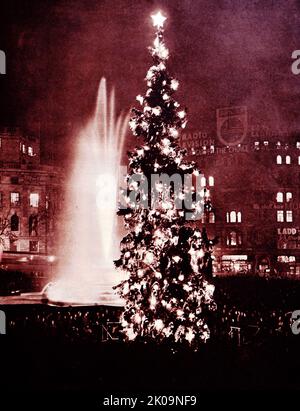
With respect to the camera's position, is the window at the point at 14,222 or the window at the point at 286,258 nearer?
the window at the point at 14,222

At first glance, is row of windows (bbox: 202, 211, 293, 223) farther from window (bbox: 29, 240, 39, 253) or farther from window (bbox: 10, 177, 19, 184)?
window (bbox: 10, 177, 19, 184)

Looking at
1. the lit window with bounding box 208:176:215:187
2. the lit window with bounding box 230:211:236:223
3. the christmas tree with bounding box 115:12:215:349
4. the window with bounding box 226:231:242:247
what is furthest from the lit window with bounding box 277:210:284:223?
the christmas tree with bounding box 115:12:215:349

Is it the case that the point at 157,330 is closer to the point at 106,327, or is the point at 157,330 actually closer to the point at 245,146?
the point at 106,327

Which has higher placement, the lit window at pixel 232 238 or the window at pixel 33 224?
the window at pixel 33 224

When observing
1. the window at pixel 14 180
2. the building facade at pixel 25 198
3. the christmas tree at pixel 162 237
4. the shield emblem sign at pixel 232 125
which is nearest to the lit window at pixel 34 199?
the building facade at pixel 25 198

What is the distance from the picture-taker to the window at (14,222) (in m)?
73.0

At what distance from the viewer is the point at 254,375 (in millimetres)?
13562

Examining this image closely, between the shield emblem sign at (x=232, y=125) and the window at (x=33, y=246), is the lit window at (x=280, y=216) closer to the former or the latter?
the shield emblem sign at (x=232, y=125)

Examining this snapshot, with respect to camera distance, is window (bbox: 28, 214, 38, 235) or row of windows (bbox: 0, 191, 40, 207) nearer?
row of windows (bbox: 0, 191, 40, 207)

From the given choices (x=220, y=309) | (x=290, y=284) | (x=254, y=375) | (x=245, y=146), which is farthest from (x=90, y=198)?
(x=254, y=375)

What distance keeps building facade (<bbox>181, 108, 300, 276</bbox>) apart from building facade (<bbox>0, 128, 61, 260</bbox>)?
84.0 ft

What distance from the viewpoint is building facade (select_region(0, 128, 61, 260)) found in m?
73.2

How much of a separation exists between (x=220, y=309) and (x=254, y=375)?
7395mm

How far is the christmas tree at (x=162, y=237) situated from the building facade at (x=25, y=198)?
56.3m
